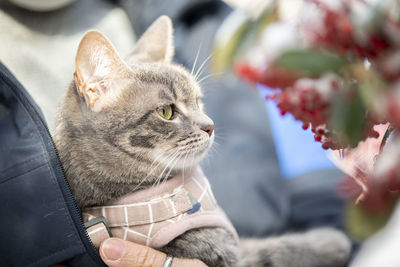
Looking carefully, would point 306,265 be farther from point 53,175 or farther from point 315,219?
point 53,175

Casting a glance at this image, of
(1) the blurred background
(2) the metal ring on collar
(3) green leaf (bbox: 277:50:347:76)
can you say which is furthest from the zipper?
(3) green leaf (bbox: 277:50:347:76)

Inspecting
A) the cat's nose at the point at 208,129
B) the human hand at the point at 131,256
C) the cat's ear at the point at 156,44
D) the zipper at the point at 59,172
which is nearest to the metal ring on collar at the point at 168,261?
the human hand at the point at 131,256

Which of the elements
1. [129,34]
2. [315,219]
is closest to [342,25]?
[129,34]

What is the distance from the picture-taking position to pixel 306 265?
1037 mm

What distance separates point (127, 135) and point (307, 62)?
1.92ft

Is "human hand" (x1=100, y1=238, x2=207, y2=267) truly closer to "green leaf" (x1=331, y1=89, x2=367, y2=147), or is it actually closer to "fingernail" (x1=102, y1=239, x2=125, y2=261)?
"fingernail" (x1=102, y1=239, x2=125, y2=261)

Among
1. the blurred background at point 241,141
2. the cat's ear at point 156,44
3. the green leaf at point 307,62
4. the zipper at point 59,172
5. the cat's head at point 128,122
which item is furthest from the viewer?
the blurred background at point 241,141

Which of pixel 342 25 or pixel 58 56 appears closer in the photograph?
pixel 342 25

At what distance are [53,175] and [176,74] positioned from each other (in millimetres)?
400

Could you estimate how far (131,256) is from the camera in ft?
2.53

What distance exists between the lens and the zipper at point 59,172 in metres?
0.72

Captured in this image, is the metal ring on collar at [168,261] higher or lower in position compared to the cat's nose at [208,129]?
lower

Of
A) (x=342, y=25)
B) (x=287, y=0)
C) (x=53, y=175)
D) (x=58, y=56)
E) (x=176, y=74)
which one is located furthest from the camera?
(x=58, y=56)

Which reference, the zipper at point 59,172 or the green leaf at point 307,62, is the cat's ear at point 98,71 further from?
the green leaf at point 307,62
